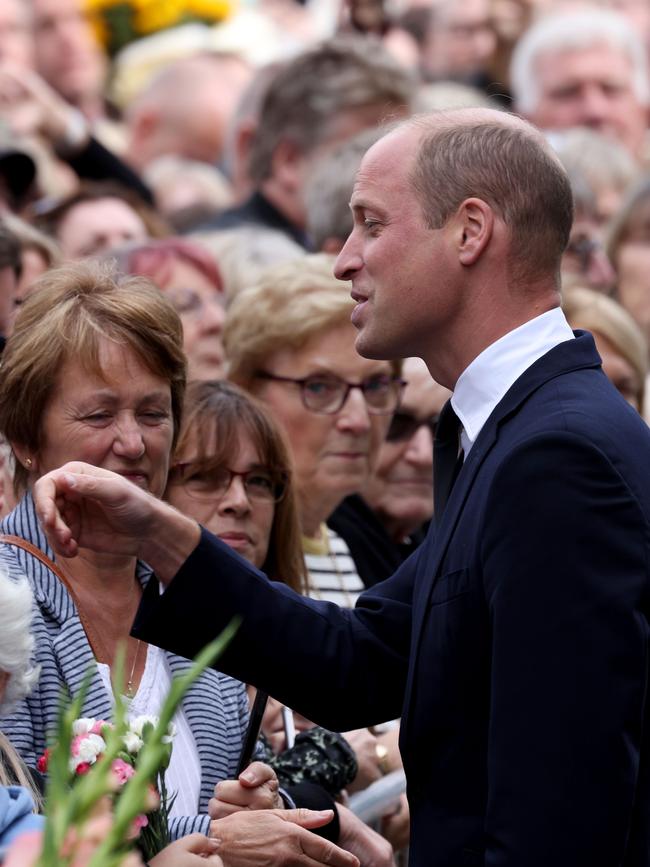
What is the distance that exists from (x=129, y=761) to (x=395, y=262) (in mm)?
1091

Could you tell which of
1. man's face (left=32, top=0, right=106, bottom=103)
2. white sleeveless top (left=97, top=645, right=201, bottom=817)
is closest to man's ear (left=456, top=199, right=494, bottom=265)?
white sleeveless top (left=97, top=645, right=201, bottom=817)

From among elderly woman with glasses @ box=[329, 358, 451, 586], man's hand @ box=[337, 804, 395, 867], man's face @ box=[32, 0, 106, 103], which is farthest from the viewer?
man's face @ box=[32, 0, 106, 103]

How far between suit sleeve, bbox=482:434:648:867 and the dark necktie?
0.45 meters

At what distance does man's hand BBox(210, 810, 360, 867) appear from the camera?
139 inches

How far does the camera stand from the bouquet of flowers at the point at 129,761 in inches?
125

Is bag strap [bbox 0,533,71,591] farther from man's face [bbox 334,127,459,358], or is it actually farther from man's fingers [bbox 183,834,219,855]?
man's face [bbox 334,127,459,358]

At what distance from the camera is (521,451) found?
3.09m

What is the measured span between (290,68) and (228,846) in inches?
190

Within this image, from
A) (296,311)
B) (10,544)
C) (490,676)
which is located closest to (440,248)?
(490,676)

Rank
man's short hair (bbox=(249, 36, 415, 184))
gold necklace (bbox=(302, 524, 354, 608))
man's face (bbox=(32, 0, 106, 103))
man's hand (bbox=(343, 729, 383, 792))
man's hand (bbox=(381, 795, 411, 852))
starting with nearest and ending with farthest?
1. man's hand (bbox=(343, 729, 383, 792))
2. man's hand (bbox=(381, 795, 411, 852))
3. gold necklace (bbox=(302, 524, 354, 608))
4. man's short hair (bbox=(249, 36, 415, 184))
5. man's face (bbox=(32, 0, 106, 103))

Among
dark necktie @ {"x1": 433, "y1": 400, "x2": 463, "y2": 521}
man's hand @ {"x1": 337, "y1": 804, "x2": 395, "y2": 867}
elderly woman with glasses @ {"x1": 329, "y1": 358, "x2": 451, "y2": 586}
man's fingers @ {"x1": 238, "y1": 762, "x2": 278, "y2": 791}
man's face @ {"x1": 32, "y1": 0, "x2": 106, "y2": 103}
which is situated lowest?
man's face @ {"x1": 32, "y1": 0, "x2": 106, "y2": 103}

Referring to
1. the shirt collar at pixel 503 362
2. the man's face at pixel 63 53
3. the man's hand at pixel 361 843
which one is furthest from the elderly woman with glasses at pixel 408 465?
the man's face at pixel 63 53

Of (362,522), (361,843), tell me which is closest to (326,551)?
(362,522)

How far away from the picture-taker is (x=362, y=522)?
18.5 feet
